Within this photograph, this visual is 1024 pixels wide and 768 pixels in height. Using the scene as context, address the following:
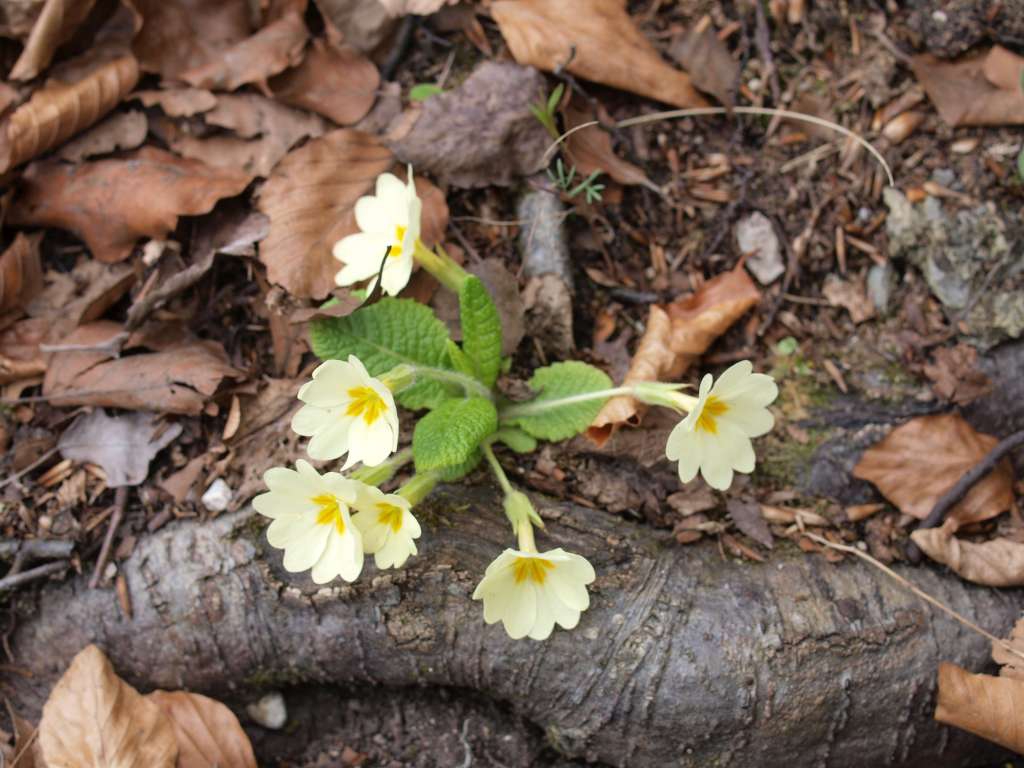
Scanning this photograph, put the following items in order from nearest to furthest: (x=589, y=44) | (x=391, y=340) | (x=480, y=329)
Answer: (x=480, y=329)
(x=391, y=340)
(x=589, y=44)

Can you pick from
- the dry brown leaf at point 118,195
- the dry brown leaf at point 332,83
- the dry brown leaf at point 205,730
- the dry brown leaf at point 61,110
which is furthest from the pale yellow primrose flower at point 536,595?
the dry brown leaf at point 61,110

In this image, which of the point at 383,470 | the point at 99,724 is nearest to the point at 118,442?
the point at 99,724

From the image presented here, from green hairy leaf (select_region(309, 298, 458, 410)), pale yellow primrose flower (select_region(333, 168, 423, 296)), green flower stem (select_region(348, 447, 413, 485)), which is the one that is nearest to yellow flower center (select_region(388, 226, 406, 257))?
pale yellow primrose flower (select_region(333, 168, 423, 296))

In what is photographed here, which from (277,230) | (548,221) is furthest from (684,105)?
(277,230)

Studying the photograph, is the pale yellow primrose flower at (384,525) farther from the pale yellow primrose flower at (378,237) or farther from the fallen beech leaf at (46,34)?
the fallen beech leaf at (46,34)

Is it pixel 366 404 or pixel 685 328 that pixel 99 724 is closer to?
pixel 366 404

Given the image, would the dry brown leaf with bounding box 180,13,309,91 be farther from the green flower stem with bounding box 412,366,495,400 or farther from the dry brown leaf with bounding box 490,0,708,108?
the green flower stem with bounding box 412,366,495,400
